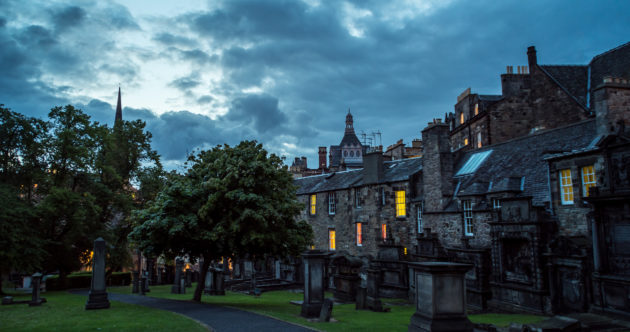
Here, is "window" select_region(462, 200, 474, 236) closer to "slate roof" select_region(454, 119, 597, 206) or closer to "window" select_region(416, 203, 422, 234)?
"slate roof" select_region(454, 119, 597, 206)

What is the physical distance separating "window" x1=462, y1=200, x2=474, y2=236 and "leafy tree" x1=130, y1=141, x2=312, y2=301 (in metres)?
9.92

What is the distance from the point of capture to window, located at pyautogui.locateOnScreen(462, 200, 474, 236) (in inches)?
930

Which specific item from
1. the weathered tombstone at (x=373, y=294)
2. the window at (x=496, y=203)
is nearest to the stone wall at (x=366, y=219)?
the weathered tombstone at (x=373, y=294)

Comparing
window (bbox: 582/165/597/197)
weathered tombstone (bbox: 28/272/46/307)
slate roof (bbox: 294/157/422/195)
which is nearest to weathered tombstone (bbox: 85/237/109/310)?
weathered tombstone (bbox: 28/272/46/307)

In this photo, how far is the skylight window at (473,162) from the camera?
85.4 feet

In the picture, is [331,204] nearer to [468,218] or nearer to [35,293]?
[468,218]

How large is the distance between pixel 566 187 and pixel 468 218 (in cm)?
620

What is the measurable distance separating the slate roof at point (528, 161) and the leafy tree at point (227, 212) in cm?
A: 1119

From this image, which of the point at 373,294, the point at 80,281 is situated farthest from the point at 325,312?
the point at 80,281

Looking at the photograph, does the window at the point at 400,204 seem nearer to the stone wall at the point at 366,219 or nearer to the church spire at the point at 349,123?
the stone wall at the point at 366,219

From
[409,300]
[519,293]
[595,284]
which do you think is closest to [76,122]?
[409,300]

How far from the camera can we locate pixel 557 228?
1855 centimetres

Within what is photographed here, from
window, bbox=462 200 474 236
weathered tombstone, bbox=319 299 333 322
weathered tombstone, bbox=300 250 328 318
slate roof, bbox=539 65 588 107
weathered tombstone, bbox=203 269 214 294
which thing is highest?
slate roof, bbox=539 65 588 107

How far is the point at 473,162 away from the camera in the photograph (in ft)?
87.8
